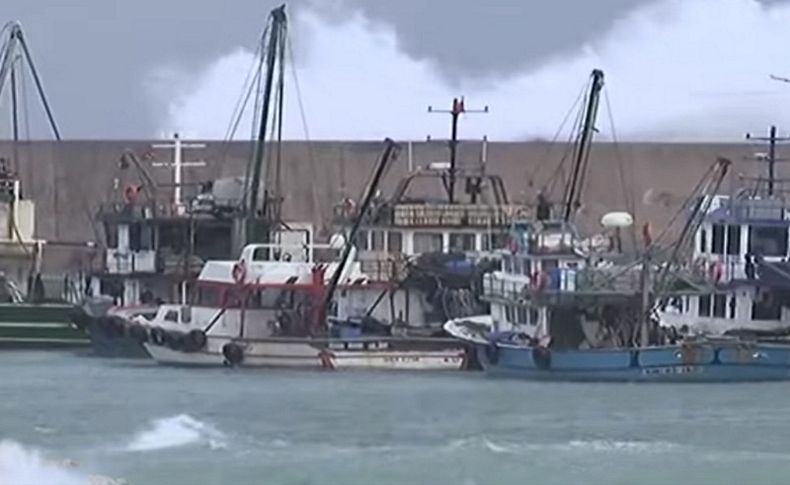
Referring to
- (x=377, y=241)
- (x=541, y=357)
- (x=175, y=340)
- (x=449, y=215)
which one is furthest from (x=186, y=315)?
(x=541, y=357)

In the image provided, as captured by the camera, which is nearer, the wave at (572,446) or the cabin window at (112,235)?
the wave at (572,446)

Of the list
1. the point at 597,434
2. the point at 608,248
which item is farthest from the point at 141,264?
the point at 597,434

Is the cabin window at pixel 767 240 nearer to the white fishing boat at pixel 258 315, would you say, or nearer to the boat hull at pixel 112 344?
the white fishing boat at pixel 258 315

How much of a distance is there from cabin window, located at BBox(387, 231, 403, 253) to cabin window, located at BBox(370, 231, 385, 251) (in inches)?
5.2

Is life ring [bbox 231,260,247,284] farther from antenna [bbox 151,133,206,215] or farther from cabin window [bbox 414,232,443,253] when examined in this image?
antenna [bbox 151,133,206,215]

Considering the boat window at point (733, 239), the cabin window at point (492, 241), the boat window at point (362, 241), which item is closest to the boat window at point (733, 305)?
the boat window at point (733, 239)

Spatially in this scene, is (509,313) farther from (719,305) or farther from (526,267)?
(719,305)

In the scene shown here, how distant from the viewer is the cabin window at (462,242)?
45344 millimetres

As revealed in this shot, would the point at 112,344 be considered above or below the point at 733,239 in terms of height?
below

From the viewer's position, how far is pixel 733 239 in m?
42.8

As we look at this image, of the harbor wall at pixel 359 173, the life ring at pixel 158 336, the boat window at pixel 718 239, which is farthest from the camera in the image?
the harbor wall at pixel 359 173

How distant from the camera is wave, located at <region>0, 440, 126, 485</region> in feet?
86.8

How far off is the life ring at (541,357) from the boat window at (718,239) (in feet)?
11.8

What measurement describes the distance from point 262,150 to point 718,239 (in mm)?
9823
